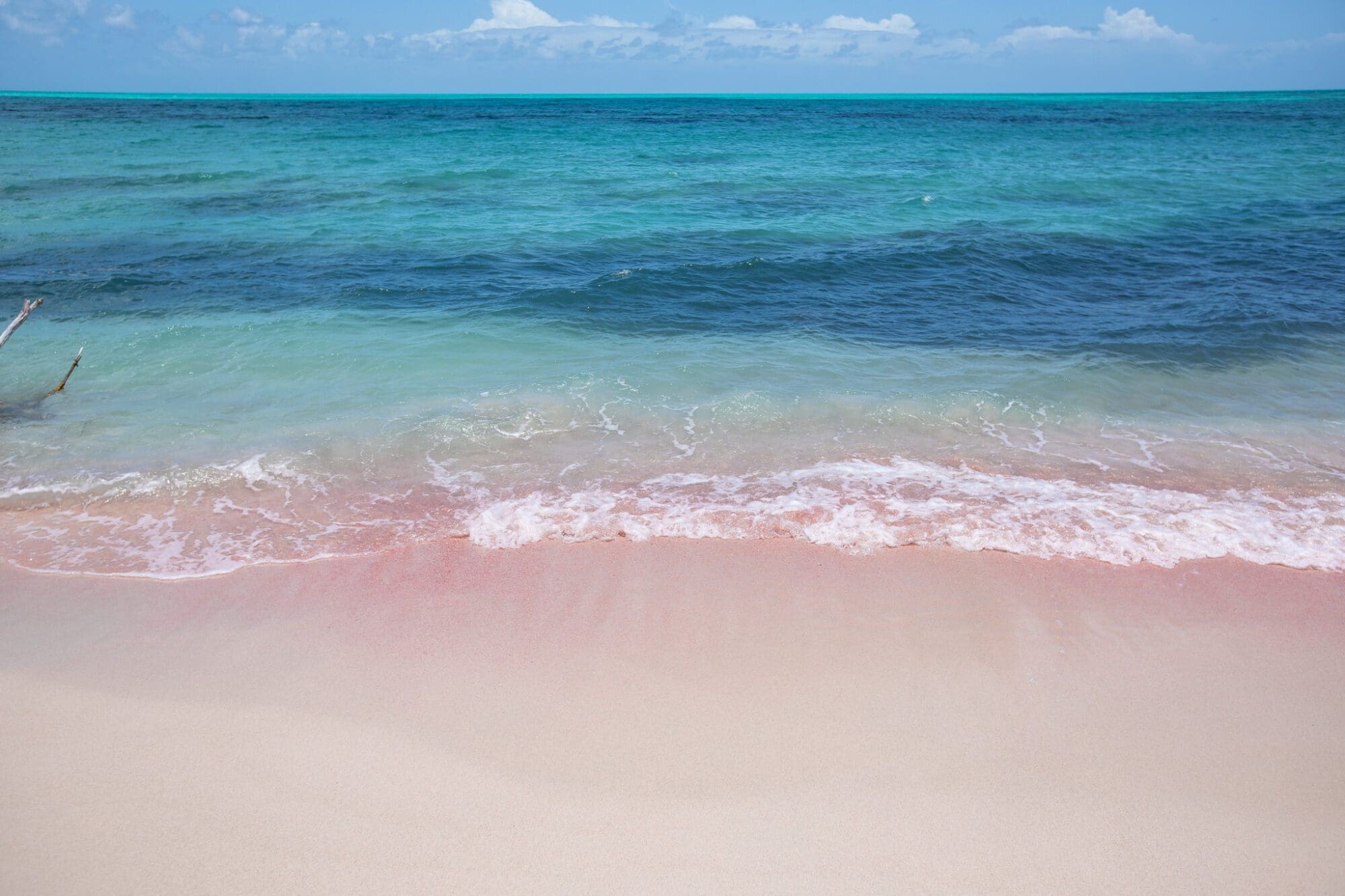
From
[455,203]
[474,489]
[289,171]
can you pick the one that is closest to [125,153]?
[289,171]

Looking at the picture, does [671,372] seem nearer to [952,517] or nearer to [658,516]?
[658,516]

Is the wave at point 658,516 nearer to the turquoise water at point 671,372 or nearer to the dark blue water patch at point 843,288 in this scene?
the turquoise water at point 671,372

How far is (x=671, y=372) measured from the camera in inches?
327

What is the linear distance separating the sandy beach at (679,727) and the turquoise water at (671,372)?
57 centimetres

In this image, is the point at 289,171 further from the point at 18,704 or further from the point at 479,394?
the point at 18,704

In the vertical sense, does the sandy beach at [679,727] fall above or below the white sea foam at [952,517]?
below

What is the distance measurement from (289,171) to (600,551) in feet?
77.4

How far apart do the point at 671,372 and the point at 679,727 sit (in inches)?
202

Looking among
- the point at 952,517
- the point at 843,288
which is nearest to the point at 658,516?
the point at 952,517

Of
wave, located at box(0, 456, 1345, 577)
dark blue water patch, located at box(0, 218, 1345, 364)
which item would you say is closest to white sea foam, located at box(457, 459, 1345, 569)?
wave, located at box(0, 456, 1345, 577)

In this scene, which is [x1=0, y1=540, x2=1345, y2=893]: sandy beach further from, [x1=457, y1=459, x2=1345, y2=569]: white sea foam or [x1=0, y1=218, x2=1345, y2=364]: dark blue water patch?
[x1=0, y1=218, x2=1345, y2=364]: dark blue water patch

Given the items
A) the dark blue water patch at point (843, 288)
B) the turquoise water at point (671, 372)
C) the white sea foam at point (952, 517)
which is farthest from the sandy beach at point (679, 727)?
the dark blue water patch at point (843, 288)

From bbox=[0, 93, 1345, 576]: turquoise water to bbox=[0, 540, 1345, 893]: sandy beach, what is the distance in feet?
1.88

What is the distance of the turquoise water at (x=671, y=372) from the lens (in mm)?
5473
